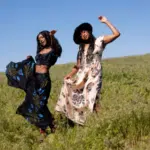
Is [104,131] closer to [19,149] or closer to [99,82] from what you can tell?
[19,149]

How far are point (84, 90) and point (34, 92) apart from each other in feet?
3.02

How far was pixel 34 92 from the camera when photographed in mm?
8320

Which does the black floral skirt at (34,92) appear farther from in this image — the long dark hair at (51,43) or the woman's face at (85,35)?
Answer: the woman's face at (85,35)

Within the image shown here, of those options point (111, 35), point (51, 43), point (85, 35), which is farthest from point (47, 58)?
point (111, 35)

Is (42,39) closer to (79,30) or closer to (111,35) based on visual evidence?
(79,30)

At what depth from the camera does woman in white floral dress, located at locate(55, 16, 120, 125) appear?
816 cm

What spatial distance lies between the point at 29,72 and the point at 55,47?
68cm

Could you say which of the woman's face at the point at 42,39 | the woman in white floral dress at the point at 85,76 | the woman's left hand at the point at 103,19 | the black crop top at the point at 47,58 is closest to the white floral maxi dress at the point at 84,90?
the woman in white floral dress at the point at 85,76

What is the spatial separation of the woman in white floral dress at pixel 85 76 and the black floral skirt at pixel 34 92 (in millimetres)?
486

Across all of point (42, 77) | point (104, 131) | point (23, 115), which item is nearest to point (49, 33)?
point (42, 77)

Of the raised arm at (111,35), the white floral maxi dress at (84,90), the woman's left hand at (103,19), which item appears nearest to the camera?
the raised arm at (111,35)

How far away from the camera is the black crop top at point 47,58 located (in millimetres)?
8109

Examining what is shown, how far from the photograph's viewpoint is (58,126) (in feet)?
26.4

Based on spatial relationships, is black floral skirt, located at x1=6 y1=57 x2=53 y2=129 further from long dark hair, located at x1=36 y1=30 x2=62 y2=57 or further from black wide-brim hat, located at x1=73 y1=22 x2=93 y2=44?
black wide-brim hat, located at x1=73 y1=22 x2=93 y2=44
